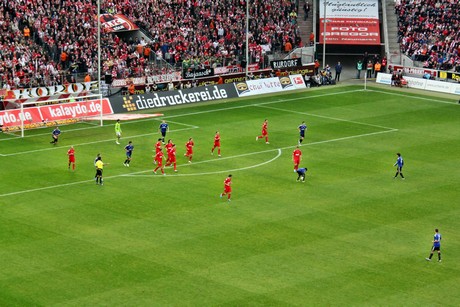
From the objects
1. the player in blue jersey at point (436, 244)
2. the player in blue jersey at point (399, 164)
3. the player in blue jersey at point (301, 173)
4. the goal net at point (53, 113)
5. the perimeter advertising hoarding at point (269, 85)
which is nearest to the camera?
the player in blue jersey at point (436, 244)

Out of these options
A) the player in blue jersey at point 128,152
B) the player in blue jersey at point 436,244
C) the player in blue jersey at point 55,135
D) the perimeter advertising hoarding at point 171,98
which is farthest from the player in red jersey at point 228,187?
the perimeter advertising hoarding at point 171,98

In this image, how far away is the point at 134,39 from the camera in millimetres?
87562

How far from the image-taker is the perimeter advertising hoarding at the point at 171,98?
2870 inches

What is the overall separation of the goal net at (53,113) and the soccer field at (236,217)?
1.06 metres

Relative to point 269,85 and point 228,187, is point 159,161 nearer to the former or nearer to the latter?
point 228,187

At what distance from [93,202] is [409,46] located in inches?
2065

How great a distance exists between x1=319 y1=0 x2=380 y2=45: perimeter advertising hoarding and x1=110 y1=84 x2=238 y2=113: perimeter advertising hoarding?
1894 cm

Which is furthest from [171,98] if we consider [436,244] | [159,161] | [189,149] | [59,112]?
[436,244]

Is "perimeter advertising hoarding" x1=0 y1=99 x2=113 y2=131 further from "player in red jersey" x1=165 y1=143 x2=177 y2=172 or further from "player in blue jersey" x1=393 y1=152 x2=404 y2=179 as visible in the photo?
"player in blue jersey" x1=393 y1=152 x2=404 y2=179

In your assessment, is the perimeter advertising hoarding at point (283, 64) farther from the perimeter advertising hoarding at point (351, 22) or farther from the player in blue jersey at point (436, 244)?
the player in blue jersey at point (436, 244)

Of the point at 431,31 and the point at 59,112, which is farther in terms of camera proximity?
the point at 431,31

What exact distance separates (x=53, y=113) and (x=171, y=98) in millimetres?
11497

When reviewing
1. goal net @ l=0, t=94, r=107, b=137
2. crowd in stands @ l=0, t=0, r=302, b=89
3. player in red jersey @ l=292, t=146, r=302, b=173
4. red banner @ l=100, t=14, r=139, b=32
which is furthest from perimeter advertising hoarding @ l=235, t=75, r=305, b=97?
player in red jersey @ l=292, t=146, r=302, b=173

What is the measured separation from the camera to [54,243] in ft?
138
